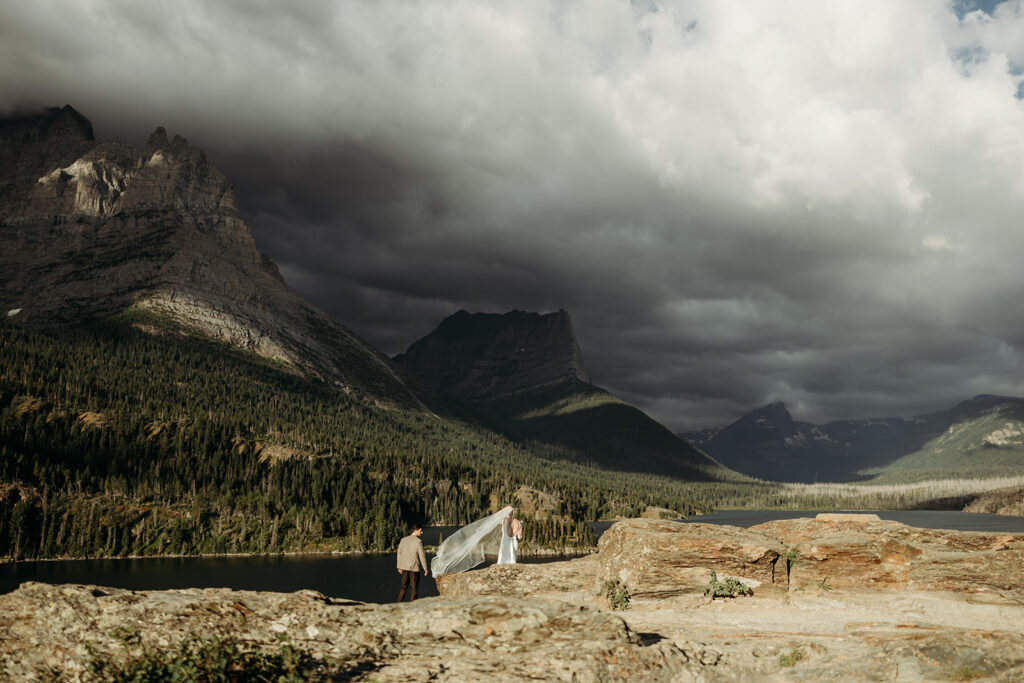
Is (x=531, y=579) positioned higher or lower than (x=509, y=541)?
lower

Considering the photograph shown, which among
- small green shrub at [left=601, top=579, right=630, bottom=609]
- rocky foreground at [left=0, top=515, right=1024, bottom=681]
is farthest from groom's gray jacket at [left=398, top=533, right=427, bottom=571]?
small green shrub at [left=601, top=579, right=630, bottom=609]

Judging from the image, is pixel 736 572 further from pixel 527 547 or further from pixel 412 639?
pixel 527 547

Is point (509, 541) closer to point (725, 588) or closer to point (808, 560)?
point (725, 588)

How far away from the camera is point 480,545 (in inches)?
1406

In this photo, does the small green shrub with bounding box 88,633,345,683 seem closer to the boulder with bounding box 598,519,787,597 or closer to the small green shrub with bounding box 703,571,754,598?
the boulder with bounding box 598,519,787,597

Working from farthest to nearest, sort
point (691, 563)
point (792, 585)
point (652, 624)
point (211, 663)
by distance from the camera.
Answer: point (792, 585)
point (691, 563)
point (652, 624)
point (211, 663)

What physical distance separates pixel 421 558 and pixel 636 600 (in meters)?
9.44

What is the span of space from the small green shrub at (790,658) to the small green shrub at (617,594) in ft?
26.9

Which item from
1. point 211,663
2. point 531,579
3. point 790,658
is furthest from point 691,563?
point 211,663

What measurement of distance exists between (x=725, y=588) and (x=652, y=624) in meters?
5.32

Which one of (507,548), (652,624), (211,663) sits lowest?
(652,624)

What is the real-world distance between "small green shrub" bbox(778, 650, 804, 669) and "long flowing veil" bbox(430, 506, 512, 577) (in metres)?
19.2

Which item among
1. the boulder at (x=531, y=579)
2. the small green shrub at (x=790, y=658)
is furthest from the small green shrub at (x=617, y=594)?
the small green shrub at (x=790, y=658)

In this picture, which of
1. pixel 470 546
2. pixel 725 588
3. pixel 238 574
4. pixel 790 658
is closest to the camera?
pixel 790 658
